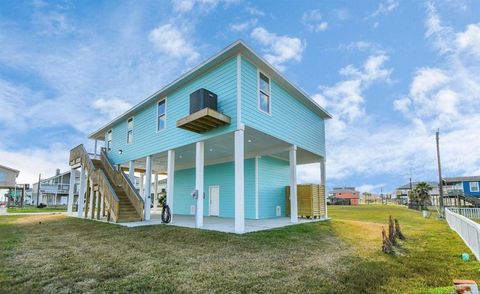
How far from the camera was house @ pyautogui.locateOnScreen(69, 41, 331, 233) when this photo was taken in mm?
8883

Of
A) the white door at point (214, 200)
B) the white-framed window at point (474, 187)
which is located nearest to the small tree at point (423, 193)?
the white-framed window at point (474, 187)

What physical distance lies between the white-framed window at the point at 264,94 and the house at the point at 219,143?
0.04m

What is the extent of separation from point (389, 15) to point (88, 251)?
1437cm

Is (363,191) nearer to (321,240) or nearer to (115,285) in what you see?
(321,240)

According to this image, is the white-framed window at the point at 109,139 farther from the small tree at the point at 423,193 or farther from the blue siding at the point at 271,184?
the small tree at the point at 423,193

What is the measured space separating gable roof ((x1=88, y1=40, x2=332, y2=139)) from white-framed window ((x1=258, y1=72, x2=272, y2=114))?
0.30m

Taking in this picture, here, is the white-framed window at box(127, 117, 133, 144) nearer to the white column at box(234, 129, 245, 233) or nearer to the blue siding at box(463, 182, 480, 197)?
the white column at box(234, 129, 245, 233)

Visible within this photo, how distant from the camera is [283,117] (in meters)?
11.0

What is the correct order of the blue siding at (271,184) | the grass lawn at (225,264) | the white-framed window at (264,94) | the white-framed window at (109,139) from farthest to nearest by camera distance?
the white-framed window at (109,139) → the blue siding at (271,184) → the white-framed window at (264,94) → the grass lawn at (225,264)

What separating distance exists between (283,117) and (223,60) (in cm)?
353

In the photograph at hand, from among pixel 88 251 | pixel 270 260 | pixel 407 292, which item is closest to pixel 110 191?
pixel 88 251

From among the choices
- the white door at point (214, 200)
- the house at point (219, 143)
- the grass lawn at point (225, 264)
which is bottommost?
the grass lawn at point (225, 264)

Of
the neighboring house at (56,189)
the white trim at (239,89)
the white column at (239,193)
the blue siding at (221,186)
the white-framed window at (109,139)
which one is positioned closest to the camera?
the white column at (239,193)

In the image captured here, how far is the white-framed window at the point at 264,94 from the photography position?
9.74m
